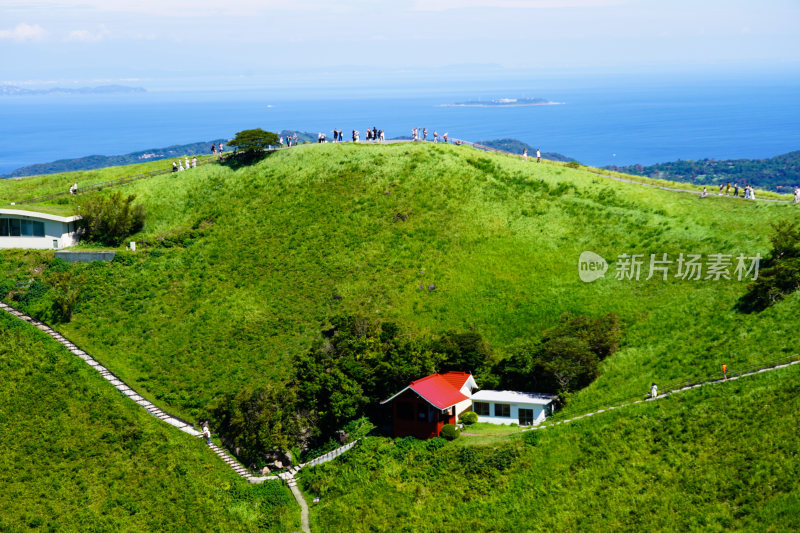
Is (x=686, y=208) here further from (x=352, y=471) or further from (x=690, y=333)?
(x=352, y=471)

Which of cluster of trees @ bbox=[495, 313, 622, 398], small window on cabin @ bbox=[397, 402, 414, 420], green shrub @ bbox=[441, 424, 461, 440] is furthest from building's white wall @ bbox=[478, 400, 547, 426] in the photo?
small window on cabin @ bbox=[397, 402, 414, 420]

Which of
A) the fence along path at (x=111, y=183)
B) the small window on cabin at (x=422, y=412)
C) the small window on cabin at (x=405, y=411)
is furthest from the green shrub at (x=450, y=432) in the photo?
the fence along path at (x=111, y=183)

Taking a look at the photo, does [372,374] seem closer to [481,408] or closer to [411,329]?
[411,329]

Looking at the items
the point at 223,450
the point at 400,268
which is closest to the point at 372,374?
the point at 223,450

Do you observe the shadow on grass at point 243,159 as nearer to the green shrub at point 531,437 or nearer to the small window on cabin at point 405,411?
the small window on cabin at point 405,411

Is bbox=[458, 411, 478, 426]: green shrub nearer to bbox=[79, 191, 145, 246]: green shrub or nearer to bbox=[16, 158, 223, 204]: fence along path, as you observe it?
bbox=[79, 191, 145, 246]: green shrub
